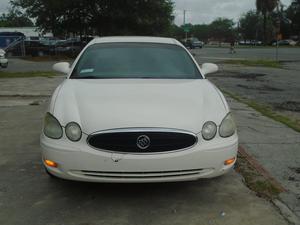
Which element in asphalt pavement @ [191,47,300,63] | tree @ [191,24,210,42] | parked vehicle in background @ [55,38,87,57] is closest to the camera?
asphalt pavement @ [191,47,300,63]

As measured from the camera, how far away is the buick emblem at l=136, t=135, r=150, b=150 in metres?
3.71

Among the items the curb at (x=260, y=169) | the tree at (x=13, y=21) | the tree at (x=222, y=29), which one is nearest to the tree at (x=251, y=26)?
the tree at (x=222, y=29)

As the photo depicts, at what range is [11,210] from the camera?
155 inches

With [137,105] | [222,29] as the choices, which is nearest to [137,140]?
[137,105]

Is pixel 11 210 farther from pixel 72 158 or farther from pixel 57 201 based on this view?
pixel 72 158

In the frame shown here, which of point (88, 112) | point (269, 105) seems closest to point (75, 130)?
point (88, 112)

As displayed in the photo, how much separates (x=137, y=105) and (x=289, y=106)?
6815 millimetres

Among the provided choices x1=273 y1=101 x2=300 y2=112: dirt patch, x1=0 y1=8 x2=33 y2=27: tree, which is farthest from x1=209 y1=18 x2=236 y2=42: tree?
x1=273 y1=101 x2=300 y2=112: dirt patch

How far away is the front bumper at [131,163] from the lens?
3.71 metres

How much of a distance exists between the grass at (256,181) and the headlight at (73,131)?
6.33ft

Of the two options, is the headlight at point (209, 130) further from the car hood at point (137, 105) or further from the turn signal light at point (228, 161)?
the turn signal light at point (228, 161)

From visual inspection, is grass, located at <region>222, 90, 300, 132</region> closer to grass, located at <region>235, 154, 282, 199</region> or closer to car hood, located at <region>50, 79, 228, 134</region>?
grass, located at <region>235, 154, 282, 199</region>

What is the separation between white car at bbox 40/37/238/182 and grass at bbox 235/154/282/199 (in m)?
0.56

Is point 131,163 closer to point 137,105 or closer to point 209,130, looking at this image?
point 137,105
